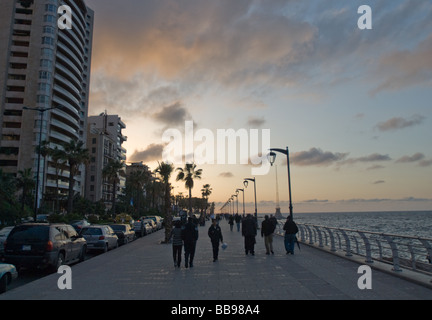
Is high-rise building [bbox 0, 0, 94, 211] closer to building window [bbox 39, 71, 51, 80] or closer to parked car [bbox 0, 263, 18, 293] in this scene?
building window [bbox 39, 71, 51, 80]

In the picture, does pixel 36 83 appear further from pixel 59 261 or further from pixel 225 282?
pixel 225 282

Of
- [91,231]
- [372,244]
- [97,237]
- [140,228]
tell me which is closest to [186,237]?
[372,244]

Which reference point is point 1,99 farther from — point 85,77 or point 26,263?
point 26,263

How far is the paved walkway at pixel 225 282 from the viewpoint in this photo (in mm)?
7594

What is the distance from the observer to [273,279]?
9.38 m

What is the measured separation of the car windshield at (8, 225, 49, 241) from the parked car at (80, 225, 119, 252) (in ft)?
21.7

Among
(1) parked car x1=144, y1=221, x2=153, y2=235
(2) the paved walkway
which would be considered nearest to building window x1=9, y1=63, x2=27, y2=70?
(1) parked car x1=144, y1=221, x2=153, y2=235

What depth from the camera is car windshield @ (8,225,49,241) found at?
11.2 meters

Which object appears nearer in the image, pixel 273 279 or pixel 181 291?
pixel 181 291

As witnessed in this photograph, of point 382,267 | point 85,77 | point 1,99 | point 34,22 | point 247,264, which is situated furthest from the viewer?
point 85,77

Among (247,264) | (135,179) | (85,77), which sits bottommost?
(247,264)

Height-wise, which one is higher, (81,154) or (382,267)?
(81,154)
